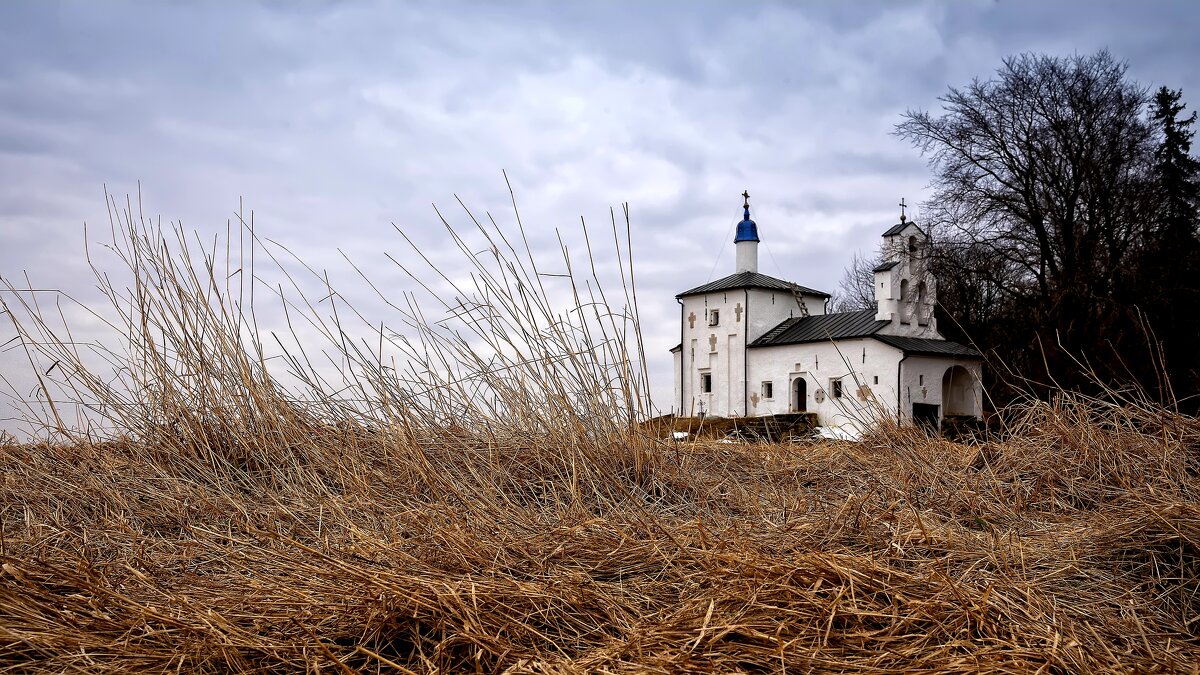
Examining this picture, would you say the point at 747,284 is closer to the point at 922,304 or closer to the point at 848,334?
the point at 848,334

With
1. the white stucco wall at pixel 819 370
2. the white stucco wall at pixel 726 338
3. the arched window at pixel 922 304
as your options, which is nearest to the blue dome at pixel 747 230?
the white stucco wall at pixel 726 338

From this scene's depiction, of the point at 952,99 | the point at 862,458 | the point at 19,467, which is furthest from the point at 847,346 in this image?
the point at 19,467

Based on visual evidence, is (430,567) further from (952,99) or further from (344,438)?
(952,99)

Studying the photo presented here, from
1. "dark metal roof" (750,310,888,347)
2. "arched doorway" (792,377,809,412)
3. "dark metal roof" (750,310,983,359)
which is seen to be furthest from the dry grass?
"arched doorway" (792,377,809,412)

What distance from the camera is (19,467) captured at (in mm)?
3891

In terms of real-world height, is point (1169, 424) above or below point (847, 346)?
below

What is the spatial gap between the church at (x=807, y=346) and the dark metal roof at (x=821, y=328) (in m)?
0.04

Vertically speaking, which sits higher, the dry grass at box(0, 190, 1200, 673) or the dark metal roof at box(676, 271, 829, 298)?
the dark metal roof at box(676, 271, 829, 298)

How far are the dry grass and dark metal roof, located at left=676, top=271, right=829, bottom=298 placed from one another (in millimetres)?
25482

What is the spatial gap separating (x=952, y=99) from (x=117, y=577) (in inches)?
819

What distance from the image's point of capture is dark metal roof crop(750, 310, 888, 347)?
85.6ft

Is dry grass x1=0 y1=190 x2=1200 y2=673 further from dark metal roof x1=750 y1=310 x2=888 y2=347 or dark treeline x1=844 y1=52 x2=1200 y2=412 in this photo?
dark metal roof x1=750 y1=310 x2=888 y2=347

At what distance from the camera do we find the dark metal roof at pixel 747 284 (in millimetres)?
29453

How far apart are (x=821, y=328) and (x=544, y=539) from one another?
85.3 ft
